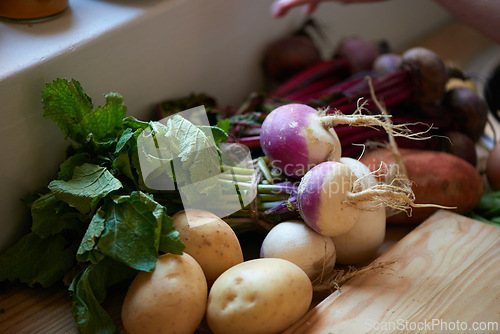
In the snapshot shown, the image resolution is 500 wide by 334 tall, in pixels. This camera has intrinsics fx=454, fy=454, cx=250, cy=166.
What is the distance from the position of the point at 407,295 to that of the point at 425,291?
0.05m

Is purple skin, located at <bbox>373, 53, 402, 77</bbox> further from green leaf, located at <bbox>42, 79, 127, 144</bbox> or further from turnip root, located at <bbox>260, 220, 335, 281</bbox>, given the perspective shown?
green leaf, located at <bbox>42, 79, 127, 144</bbox>

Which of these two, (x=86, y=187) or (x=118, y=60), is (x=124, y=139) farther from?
(x=118, y=60)

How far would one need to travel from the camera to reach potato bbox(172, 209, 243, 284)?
104cm

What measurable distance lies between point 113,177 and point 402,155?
35.9 inches

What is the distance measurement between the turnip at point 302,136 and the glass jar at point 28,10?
71 centimetres

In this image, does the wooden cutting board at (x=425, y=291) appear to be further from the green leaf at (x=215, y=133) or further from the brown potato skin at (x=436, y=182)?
the green leaf at (x=215, y=133)

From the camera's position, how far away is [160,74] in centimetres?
148

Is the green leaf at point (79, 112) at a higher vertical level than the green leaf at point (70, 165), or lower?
higher

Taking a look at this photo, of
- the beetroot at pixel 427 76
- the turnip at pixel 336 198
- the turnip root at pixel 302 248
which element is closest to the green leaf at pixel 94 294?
the turnip root at pixel 302 248

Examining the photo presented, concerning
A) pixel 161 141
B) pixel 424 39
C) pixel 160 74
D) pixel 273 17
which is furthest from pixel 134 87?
pixel 424 39

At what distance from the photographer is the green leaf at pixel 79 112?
3.50ft

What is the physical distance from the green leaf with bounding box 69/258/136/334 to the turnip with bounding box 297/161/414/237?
0.45 meters

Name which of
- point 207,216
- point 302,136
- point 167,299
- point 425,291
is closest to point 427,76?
point 302,136

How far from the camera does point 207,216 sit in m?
1.09
